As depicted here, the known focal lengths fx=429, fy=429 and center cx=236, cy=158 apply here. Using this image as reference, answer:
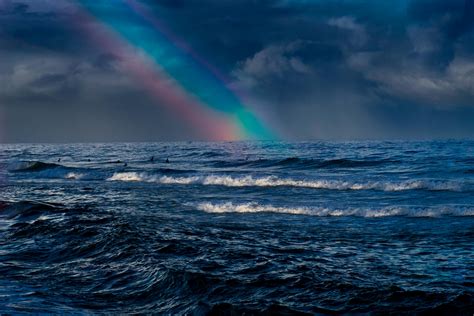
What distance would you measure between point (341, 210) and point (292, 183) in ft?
42.3

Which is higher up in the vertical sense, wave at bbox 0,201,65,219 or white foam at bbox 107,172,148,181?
white foam at bbox 107,172,148,181

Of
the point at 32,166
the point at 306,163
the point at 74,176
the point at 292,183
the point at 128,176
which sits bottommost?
the point at 74,176

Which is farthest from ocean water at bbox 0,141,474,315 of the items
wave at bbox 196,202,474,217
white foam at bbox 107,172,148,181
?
white foam at bbox 107,172,148,181

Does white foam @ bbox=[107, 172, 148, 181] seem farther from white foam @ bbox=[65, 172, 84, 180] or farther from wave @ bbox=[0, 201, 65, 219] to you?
wave @ bbox=[0, 201, 65, 219]

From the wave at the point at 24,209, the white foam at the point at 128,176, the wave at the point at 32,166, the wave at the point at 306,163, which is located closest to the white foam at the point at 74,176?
the white foam at the point at 128,176

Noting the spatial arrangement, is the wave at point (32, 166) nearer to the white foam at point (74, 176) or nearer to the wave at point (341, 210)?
the white foam at point (74, 176)

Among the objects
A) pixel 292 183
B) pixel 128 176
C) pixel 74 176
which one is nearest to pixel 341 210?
pixel 292 183

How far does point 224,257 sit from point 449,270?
5.28m

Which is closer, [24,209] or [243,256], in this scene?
[243,256]

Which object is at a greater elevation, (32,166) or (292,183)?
(32,166)

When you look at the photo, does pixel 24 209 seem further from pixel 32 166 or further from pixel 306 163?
pixel 32 166

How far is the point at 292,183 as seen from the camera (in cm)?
3212

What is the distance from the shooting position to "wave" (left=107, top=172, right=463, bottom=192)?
88.9ft

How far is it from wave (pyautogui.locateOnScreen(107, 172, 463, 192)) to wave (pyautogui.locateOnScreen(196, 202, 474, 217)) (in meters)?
8.33
